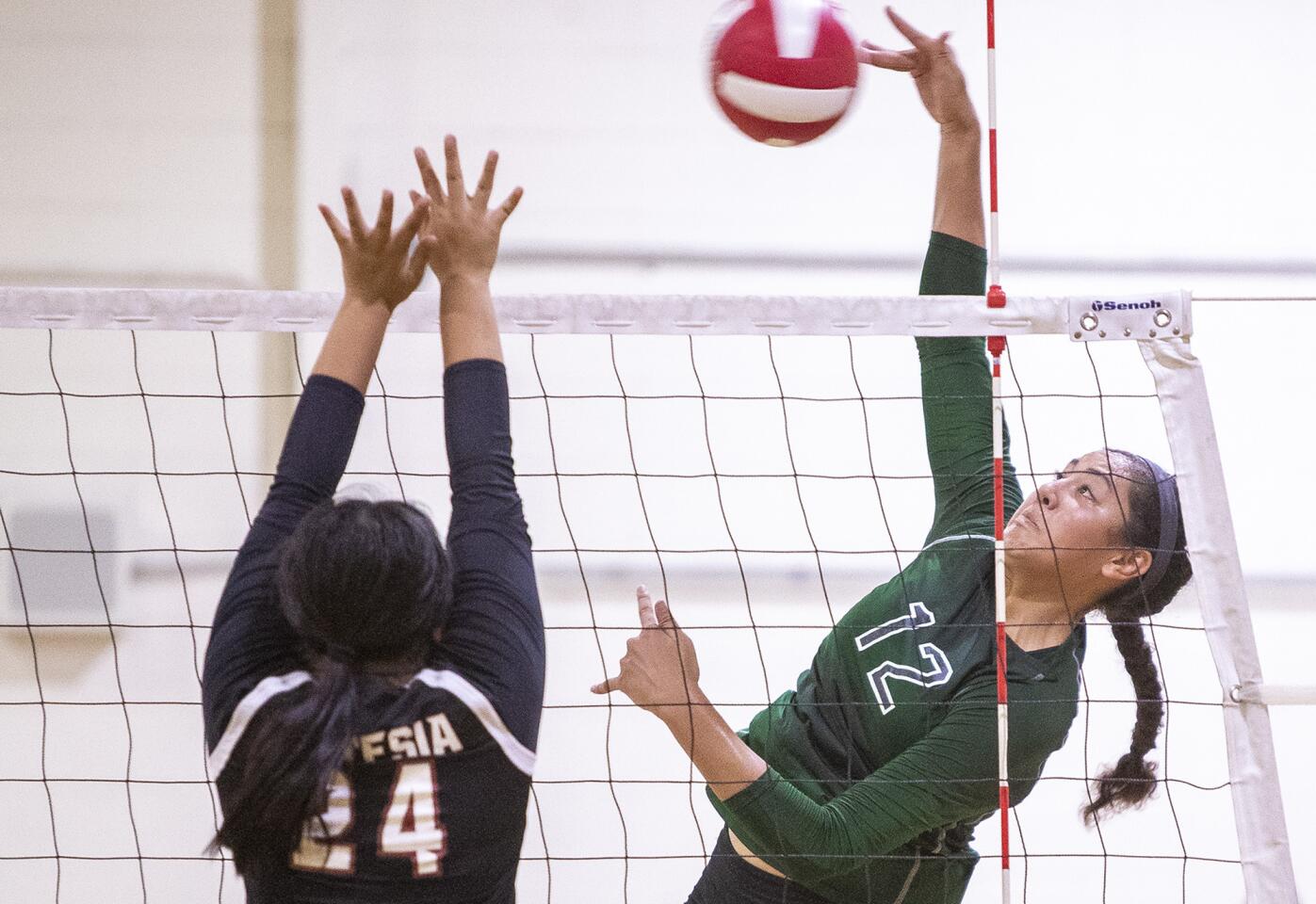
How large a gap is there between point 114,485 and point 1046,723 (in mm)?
3054

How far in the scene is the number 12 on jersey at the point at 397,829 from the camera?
3.72ft

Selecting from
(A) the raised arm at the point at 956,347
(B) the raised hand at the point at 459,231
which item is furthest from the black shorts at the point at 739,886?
(B) the raised hand at the point at 459,231

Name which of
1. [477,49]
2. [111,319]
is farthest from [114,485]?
[111,319]

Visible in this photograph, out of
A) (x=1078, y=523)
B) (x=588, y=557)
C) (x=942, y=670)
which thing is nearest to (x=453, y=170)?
(x=942, y=670)

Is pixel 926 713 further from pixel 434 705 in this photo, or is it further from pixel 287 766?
pixel 287 766

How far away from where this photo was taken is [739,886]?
1.99 meters

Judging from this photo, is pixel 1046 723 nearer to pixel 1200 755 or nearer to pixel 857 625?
pixel 857 625

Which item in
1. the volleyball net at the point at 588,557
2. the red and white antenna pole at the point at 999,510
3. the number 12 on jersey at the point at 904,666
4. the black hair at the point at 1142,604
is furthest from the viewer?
the volleyball net at the point at 588,557

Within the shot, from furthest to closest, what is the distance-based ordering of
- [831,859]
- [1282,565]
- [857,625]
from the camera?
1. [1282,565]
2. [857,625]
3. [831,859]

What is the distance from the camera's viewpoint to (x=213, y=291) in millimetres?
1913

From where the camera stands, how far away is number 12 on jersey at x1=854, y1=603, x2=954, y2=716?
193cm

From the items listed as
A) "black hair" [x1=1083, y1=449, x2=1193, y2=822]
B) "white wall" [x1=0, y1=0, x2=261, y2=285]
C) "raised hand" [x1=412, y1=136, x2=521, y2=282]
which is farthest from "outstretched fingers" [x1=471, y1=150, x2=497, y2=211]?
"white wall" [x1=0, y1=0, x2=261, y2=285]

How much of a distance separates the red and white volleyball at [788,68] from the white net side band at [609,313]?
0.32m

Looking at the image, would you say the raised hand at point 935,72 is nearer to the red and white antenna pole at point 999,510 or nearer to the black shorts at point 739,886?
the red and white antenna pole at point 999,510
